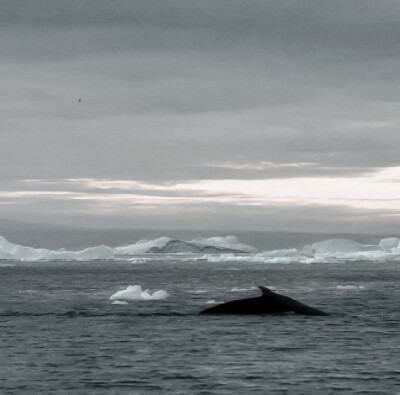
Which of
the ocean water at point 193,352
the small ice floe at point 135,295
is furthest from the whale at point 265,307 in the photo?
the small ice floe at point 135,295

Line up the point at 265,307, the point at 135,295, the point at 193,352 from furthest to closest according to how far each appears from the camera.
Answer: the point at 135,295, the point at 265,307, the point at 193,352

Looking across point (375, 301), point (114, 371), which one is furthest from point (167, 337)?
point (375, 301)

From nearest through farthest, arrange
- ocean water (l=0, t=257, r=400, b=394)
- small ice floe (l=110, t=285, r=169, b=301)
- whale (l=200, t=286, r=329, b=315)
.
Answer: ocean water (l=0, t=257, r=400, b=394) < whale (l=200, t=286, r=329, b=315) < small ice floe (l=110, t=285, r=169, b=301)

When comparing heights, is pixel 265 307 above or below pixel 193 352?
above

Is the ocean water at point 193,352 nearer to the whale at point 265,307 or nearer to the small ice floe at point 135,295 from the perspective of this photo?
the whale at point 265,307

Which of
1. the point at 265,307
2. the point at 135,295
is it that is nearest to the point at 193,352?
the point at 265,307

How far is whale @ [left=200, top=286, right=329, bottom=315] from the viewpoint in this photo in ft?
135

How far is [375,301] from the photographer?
176 ft

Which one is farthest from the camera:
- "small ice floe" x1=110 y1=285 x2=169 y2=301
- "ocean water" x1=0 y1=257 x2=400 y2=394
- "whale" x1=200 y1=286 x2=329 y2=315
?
"small ice floe" x1=110 y1=285 x2=169 y2=301

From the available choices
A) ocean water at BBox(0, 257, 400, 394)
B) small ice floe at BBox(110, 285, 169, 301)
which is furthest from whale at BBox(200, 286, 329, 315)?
small ice floe at BBox(110, 285, 169, 301)

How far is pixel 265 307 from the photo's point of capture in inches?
1626

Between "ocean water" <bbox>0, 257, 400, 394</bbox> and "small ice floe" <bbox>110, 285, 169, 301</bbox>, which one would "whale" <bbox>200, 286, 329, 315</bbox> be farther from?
"small ice floe" <bbox>110, 285, 169, 301</bbox>

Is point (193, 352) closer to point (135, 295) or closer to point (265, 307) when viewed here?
point (265, 307)

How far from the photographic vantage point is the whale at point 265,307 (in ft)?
135
